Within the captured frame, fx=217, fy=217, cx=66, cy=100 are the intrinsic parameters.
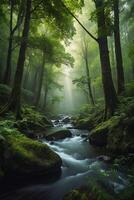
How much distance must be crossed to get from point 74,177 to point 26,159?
4.35 ft

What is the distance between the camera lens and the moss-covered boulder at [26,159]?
4.96 meters

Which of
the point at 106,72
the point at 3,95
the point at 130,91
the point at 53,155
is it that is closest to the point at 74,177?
the point at 53,155

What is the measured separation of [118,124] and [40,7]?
9135mm

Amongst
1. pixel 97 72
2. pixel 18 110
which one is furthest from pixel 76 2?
pixel 97 72

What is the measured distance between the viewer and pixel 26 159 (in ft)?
16.8

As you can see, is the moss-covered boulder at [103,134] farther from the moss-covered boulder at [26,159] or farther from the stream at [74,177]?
the moss-covered boulder at [26,159]

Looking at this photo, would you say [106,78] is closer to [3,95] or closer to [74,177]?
[74,177]

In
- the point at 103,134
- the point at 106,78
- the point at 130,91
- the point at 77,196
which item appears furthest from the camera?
the point at 130,91

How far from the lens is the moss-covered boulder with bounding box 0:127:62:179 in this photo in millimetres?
4961

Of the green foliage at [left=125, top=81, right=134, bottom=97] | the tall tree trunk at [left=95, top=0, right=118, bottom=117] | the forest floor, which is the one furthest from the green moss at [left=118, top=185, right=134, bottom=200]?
the green foliage at [left=125, top=81, right=134, bottom=97]

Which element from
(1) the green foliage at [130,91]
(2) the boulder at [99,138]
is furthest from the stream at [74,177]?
(1) the green foliage at [130,91]

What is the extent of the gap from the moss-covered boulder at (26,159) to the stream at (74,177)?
309mm

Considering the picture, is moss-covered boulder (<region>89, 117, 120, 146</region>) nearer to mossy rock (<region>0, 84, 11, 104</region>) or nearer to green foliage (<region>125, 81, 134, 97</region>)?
green foliage (<region>125, 81, 134, 97</region>)

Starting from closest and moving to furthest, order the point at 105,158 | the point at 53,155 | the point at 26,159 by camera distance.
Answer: the point at 26,159, the point at 53,155, the point at 105,158
